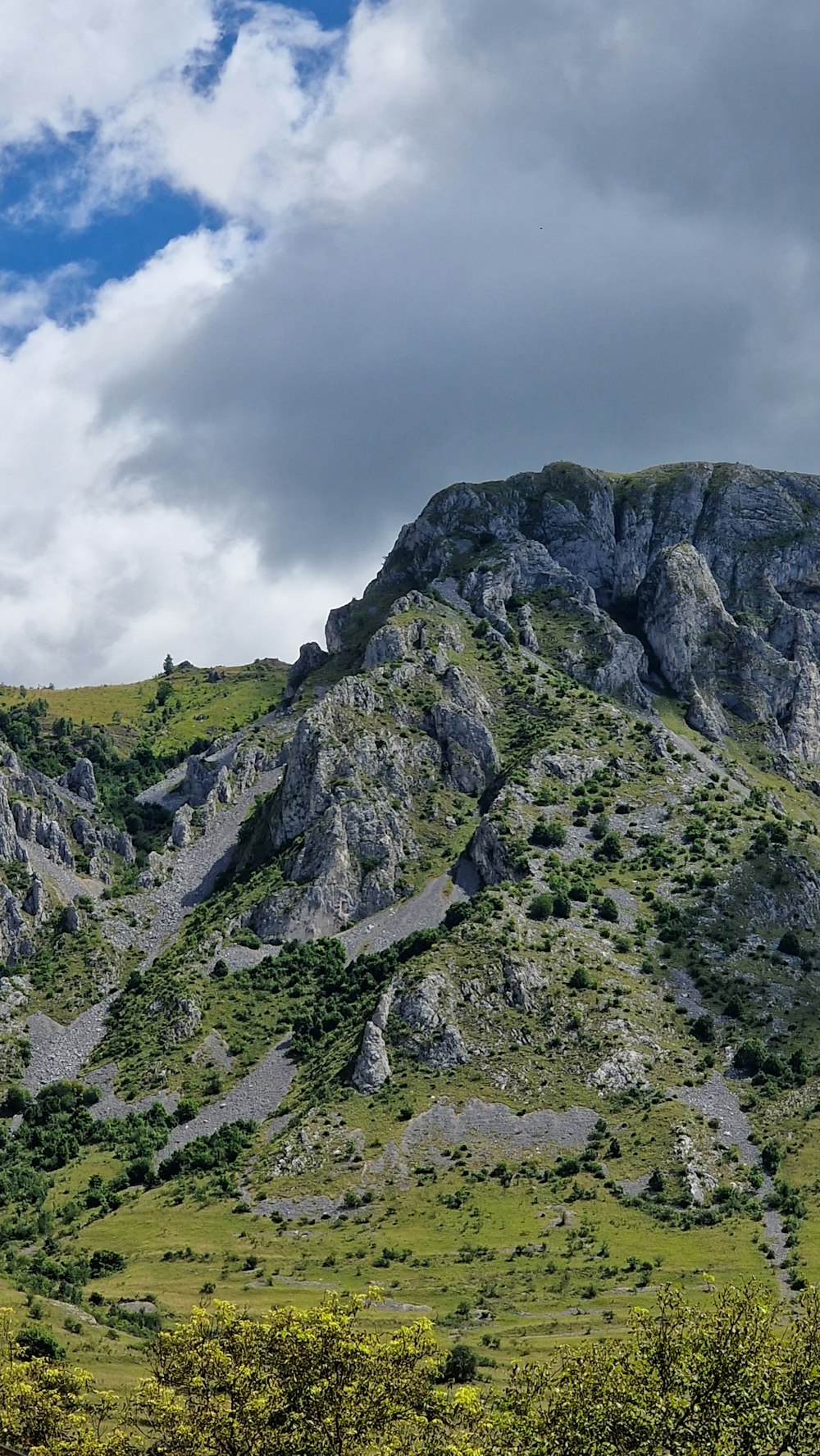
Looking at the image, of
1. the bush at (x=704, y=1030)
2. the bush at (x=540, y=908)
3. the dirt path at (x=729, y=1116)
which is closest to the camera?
the dirt path at (x=729, y=1116)

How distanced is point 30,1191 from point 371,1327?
80.0m

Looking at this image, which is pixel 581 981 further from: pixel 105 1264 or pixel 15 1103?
pixel 15 1103

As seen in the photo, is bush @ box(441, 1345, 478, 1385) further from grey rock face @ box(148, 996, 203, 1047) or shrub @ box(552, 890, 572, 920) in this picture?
grey rock face @ box(148, 996, 203, 1047)

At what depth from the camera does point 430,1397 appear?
5088 cm

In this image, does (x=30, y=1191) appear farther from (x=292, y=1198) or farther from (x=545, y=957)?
(x=545, y=957)

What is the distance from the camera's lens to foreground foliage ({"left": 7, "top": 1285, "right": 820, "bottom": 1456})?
4450 centimetres

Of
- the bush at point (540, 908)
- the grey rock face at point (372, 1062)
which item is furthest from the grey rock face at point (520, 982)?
the grey rock face at point (372, 1062)

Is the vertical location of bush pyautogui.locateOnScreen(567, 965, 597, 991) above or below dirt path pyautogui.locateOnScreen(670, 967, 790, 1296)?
above


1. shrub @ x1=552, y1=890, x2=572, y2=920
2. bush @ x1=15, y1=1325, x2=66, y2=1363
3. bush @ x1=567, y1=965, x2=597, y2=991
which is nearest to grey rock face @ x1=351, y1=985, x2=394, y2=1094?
bush @ x1=567, y1=965, x2=597, y2=991

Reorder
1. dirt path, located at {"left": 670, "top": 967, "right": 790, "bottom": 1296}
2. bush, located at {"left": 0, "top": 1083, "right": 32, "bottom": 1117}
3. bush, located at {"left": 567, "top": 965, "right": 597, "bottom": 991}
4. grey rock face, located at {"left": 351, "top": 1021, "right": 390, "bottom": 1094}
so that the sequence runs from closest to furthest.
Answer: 1. dirt path, located at {"left": 670, "top": 967, "right": 790, "bottom": 1296}
2. grey rock face, located at {"left": 351, "top": 1021, "right": 390, "bottom": 1094}
3. bush, located at {"left": 567, "top": 965, "right": 597, "bottom": 991}
4. bush, located at {"left": 0, "top": 1083, "right": 32, "bottom": 1117}

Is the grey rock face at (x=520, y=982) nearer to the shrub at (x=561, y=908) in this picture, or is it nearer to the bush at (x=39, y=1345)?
the shrub at (x=561, y=908)

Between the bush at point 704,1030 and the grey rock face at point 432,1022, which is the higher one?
the grey rock face at point 432,1022

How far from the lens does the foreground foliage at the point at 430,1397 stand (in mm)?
44500

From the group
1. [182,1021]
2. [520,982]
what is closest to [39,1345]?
[520,982]
